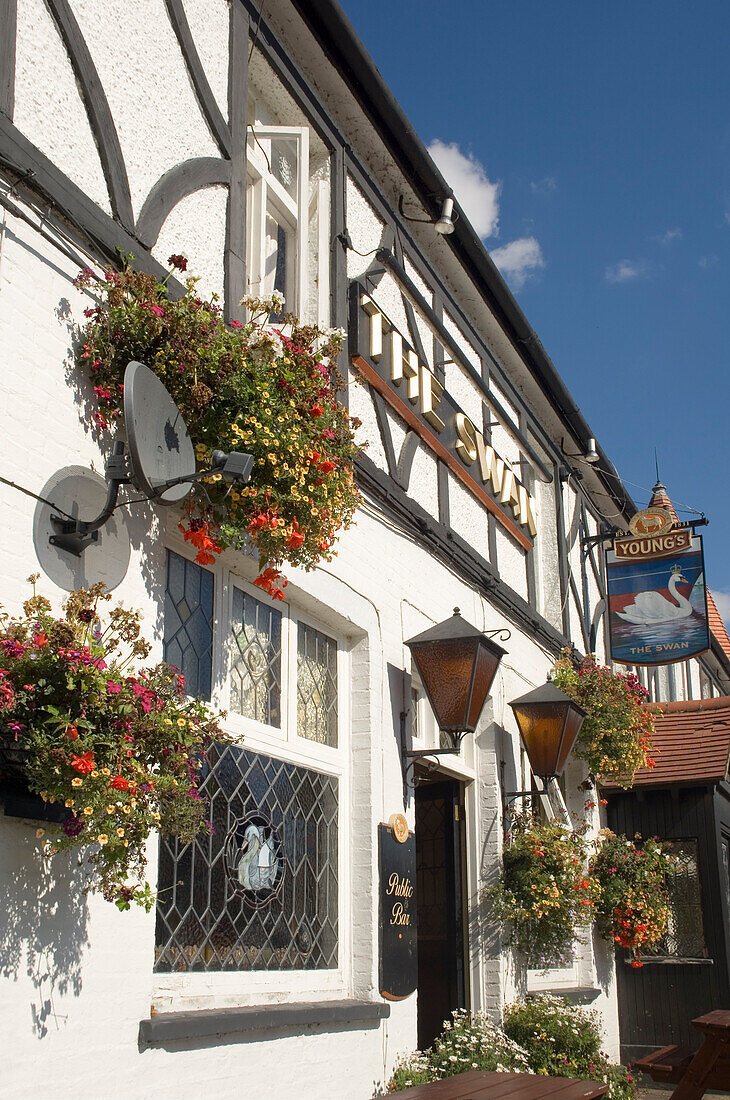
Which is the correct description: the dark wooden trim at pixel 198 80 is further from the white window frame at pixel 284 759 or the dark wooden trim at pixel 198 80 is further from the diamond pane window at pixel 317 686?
the diamond pane window at pixel 317 686

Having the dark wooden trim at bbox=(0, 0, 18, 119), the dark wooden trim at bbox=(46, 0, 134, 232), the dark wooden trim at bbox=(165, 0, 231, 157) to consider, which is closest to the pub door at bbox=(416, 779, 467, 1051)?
the dark wooden trim at bbox=(165, 0, 231, 157)

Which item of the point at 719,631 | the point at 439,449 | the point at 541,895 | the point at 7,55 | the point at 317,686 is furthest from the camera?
the point at 719,631

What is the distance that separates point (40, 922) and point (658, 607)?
374 inches

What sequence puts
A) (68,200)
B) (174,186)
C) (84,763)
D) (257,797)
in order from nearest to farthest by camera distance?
(84,763), (68,200), (174,186), (257,797)

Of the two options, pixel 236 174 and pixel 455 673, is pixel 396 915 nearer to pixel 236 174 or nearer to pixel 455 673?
pixel 455 673

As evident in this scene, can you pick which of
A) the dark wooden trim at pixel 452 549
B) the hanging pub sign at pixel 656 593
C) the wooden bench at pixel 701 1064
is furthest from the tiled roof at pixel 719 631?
the wooden bench at pixel 701 1064

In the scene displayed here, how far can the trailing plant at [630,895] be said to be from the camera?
9.41 m

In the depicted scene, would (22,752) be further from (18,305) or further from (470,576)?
(470,576)

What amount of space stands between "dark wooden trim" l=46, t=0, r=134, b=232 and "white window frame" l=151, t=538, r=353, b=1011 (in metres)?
1.48

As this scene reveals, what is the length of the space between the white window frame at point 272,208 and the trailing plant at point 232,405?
129cm

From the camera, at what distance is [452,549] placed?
25.7 feet

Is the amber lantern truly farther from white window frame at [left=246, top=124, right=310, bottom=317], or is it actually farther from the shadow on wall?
the shadow on wall

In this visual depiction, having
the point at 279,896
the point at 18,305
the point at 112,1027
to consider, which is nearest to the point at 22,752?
the point at 112,1027

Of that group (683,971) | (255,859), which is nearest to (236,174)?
(255,859)
